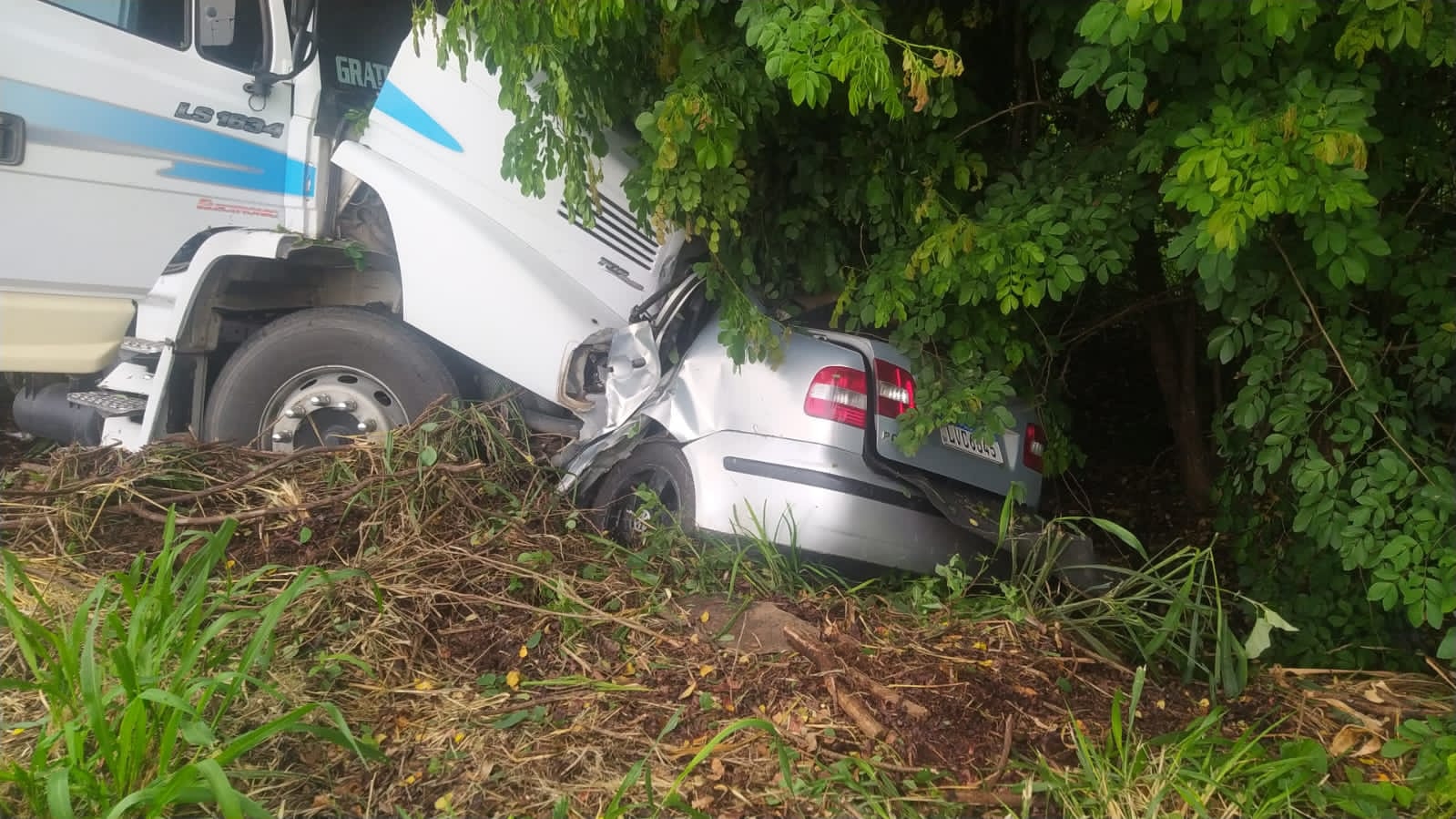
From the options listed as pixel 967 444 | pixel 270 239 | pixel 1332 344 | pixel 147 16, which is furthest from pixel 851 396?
pixel 147 16

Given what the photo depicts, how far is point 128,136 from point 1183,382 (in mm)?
5169

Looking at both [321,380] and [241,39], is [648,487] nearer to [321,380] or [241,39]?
[321,380]

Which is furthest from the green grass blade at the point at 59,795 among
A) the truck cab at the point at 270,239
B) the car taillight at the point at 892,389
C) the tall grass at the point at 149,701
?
the car taillight at the point at 892,389

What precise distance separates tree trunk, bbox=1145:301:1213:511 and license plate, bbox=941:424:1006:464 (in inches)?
67.7

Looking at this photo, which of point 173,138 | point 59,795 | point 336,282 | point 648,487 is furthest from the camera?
point 336,282

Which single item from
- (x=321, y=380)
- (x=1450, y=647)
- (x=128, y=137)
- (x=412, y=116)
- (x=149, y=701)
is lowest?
(x=149, y=701)

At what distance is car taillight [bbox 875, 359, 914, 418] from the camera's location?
3.46 m

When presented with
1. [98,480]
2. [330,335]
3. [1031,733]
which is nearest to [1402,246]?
[1031,733]

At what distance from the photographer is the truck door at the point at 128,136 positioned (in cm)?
417

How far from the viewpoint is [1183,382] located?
16.4ft

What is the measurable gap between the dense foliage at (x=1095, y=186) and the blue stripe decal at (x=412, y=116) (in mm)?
432

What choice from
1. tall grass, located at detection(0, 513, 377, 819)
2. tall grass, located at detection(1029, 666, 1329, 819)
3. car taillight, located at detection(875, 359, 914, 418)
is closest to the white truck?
car taillight, located at detection(875, 359, 914, 418)

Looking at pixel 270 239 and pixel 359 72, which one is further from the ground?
pixel 359 72

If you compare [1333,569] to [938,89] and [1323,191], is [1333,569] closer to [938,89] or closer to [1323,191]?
[1323,191]
